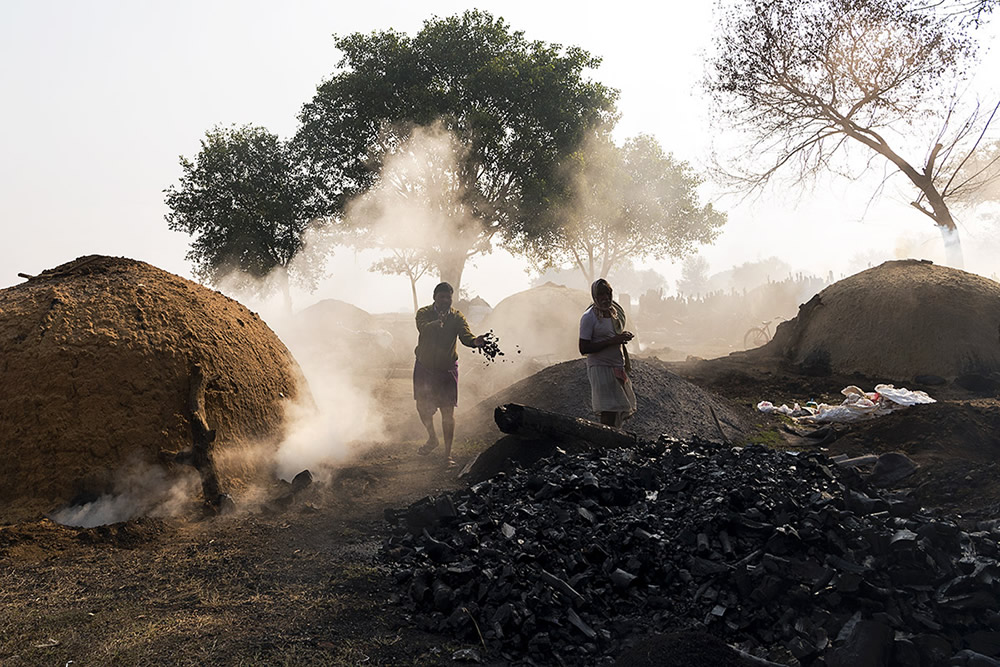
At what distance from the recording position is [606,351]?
6961 millimetres

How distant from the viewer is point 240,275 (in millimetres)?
24422

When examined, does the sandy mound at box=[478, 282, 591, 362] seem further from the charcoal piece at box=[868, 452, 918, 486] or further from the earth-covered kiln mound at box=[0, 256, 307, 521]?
the earth-covered kiln mound at box=[0, 256, 307, 521]

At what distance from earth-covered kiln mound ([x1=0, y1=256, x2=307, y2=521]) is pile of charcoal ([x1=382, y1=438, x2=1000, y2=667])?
237cm

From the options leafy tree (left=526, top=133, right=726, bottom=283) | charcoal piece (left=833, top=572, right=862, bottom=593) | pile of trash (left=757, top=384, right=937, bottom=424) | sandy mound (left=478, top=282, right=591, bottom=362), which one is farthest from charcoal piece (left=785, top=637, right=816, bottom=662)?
leafy tree (left=526, top=133, right=726, bottom=283)

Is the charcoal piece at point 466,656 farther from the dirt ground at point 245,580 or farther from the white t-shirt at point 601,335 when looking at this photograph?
the white t-shirt at point 601,335

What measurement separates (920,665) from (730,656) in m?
0.98

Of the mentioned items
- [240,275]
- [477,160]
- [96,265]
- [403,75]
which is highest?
[403,75]

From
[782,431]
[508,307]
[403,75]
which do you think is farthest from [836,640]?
[403,75]

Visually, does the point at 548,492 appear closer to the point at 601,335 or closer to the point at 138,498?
the point at 601,335

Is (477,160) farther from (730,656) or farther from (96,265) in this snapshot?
(730,656)

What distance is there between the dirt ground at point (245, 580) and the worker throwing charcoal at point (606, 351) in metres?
1.94

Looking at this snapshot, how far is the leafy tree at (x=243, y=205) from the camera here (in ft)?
76.8

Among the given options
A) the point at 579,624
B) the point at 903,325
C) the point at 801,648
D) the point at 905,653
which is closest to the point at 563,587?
the point at 579,624

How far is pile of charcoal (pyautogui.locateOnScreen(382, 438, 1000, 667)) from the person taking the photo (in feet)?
12.1
